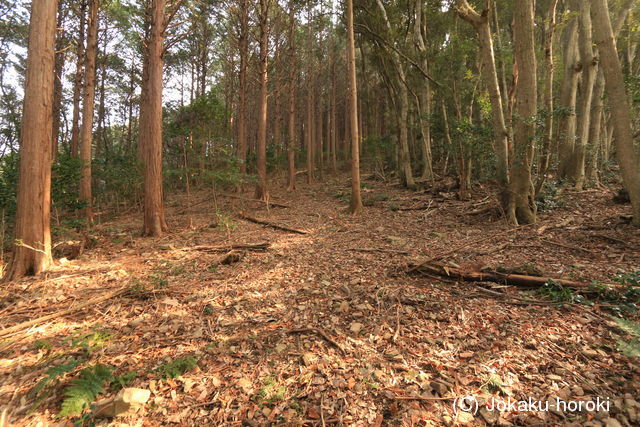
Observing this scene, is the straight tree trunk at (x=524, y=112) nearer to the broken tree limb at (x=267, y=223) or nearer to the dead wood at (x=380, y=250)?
the dead wood at (x=380, y=250)

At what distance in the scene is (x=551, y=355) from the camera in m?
2.34

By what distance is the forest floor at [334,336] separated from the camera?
198 centimetres

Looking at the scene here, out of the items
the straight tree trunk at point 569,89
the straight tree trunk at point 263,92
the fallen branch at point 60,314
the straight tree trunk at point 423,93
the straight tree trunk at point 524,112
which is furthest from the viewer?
the straight tree trunk at point 263,92

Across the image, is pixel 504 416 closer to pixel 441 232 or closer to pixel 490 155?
pixel 441 232

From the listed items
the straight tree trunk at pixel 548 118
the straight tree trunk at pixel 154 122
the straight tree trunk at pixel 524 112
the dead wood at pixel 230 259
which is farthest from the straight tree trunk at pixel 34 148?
the straight tree trunk at pixel 548 118

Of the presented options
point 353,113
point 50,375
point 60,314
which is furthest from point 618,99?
point 60,314

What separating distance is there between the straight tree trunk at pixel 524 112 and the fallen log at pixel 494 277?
3808mm

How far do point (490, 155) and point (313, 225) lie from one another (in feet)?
18.9

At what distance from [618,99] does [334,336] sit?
23.6 feet

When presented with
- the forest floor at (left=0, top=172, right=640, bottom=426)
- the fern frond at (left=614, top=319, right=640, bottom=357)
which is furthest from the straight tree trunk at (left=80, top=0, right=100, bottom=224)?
the fern frond at (left=614, top=319, right=640, bottom=357)

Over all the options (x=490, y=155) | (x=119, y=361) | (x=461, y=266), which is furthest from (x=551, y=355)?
(x=490, y=155)

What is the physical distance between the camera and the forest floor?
6.48ft

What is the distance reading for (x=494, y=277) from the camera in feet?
12.5

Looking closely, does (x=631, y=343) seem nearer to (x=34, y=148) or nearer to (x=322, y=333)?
(x=322, y=333)
